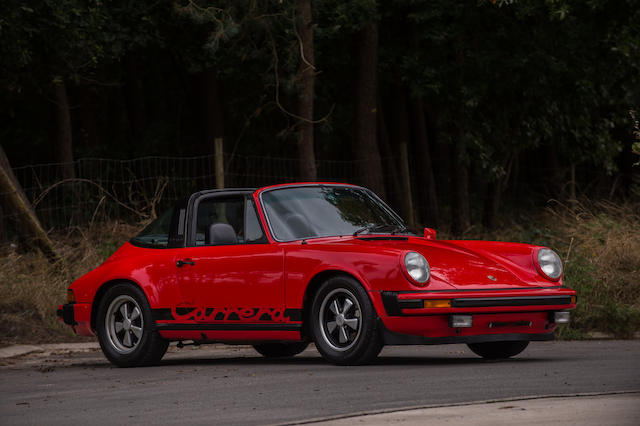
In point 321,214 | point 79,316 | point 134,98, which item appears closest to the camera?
point 321,214

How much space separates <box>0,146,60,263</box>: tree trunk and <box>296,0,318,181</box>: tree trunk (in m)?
5.32

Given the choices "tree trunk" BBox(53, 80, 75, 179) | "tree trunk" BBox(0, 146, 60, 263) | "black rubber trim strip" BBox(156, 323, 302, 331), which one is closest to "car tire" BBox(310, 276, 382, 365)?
"black rubber trim strip" BBox(156, 323, 302, 331)

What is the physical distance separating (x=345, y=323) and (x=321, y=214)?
138 cm

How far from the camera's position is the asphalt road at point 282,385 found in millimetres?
7254

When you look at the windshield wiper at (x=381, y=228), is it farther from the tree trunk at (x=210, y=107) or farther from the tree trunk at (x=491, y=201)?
the tree trunk at (x=210, y=107)

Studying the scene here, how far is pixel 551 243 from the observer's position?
15.9 meters

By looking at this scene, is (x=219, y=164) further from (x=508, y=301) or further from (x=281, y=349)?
(x=508, y=301)

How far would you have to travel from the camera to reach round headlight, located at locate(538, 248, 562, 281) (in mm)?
10078

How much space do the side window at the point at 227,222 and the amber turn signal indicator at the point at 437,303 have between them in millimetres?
1829

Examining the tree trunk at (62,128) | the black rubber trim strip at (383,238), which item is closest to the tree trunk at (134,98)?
the tree trunk at (62,128)

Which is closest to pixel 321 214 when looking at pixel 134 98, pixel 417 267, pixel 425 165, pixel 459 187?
pixel 417 267

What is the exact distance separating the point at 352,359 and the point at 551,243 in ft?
23.4

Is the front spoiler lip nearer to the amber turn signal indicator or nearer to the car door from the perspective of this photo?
the car door

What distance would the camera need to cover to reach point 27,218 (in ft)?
55.7
